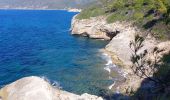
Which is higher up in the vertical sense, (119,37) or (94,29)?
(119,37)

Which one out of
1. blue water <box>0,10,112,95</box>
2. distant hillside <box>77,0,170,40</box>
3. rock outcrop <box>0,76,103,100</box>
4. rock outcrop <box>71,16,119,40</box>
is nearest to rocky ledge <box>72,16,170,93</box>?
rock outcrop <box>71,16,119,40</box>

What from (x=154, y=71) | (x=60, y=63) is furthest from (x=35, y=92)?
Result: (x=60, y=63)

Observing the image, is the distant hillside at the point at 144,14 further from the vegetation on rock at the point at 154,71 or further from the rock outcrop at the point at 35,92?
the vegetation on rock at the point at 154,71

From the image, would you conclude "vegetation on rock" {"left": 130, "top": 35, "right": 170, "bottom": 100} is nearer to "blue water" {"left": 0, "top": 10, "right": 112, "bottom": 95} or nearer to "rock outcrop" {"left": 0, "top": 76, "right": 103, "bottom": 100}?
"rock outcrop" {"left": 0, "top": 76, "right": 103, "bottom": 100}

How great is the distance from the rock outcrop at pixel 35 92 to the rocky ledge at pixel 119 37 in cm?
608

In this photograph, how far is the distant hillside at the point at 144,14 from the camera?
58781 mm

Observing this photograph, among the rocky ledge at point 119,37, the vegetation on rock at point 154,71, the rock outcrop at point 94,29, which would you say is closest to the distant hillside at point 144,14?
the rocky ledge at point 119,37

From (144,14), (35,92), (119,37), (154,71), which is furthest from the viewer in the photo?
(144,14)

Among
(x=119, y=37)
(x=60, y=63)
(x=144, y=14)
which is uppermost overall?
(x=144, y=14)

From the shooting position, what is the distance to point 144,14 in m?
76.2

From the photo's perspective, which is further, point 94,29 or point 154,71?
point 94,29

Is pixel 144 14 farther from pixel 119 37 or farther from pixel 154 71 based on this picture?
pixel 154 71

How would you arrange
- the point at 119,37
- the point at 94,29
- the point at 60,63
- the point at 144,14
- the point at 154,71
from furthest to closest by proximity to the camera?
the point at 94,29, the point at 144,14, the point at 119,37, the point at 60,63, the point at 154,71

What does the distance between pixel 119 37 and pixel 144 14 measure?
12.8 meters
